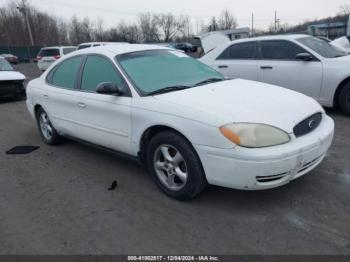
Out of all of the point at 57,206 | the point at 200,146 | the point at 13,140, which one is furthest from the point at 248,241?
the point at 13,140

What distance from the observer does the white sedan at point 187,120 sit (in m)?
2.77

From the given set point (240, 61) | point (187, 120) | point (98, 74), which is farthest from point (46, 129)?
point (240, 61)

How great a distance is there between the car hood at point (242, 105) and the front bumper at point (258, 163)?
0.22m

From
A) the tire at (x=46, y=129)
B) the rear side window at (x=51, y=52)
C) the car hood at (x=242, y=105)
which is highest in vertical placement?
the rear side window at (x=51, y=52)

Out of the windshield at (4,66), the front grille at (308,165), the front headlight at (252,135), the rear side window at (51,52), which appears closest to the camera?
the front headlight at (252,135)

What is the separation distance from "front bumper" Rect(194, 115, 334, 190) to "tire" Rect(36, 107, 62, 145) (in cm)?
315

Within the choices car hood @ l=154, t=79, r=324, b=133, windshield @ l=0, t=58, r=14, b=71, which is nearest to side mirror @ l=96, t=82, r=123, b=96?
car hood @ l=154, t=79, r=324, b=133

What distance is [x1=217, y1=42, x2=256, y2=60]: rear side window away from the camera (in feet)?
23.4

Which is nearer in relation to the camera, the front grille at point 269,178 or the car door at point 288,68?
the front grille at point 269,178

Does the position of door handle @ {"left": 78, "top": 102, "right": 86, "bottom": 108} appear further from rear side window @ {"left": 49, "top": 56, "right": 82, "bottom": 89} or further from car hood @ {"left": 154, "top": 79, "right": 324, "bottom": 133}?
car hood @ {"left": 154, "top": 79, "right": 324, "bottom": 133}

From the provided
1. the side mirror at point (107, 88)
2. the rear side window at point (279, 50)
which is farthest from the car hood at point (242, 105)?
the rear side window at point (279, 50)

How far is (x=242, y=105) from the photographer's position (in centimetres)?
304

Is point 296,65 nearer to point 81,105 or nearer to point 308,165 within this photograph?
point 308,165

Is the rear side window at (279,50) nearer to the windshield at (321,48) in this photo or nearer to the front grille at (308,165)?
the windshield at (321,48)
